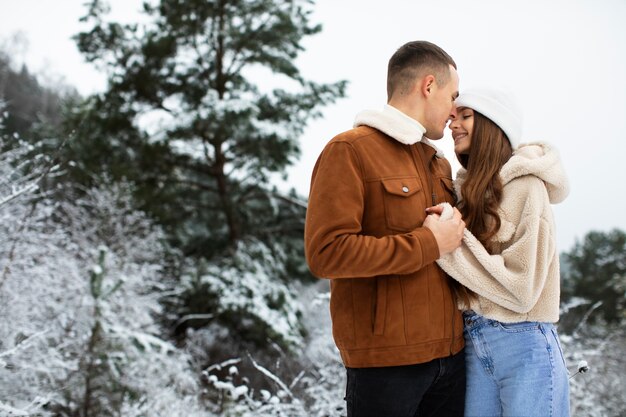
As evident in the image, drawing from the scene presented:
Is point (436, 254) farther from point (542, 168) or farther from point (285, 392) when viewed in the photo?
point (285, 392)

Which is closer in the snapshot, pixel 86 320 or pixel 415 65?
pixel 415 65

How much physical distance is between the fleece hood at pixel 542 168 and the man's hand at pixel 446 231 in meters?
0.33

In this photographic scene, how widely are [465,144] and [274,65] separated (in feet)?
30.5

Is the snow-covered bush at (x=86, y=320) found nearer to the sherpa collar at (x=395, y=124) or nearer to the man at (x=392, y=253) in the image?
the man at (x=392, y=253)

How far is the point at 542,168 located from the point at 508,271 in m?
0.42

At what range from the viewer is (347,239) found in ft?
5.26

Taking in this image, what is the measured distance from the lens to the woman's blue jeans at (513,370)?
5.92ft

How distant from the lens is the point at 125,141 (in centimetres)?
1038

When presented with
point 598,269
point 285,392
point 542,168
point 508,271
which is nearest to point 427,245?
point 508,271

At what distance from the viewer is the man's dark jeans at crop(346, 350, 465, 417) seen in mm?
1681

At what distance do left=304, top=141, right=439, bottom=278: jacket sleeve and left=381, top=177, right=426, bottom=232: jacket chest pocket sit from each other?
0.08 metres

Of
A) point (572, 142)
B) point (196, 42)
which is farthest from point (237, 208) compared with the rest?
point (572, 142)

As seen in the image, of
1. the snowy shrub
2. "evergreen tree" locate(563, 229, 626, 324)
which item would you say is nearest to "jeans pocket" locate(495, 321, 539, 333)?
the snowy shrub

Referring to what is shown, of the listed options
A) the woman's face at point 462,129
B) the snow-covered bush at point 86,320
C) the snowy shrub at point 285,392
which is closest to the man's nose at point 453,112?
the woman's face at point 462,129
